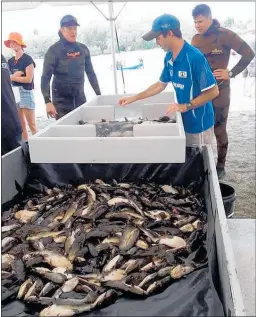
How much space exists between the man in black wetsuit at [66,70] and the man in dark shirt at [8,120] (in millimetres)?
1316

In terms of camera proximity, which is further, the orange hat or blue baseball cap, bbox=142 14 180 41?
the orange hat

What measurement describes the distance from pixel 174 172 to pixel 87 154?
3.28ft

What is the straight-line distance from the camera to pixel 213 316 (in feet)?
5.50

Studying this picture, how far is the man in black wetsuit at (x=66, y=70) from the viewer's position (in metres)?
5.50

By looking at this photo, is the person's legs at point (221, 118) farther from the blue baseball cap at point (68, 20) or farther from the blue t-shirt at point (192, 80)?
the blue baseball cap at point (68, 20)

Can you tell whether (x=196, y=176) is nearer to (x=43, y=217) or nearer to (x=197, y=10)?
(x=43, y=217)

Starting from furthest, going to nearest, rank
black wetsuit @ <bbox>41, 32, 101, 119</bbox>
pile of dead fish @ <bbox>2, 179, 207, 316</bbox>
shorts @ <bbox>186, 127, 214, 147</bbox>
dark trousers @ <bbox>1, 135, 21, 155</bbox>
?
black wetsuit @ <bbox>41, 32, 101, 119</bbox>
dark trousers @ <bbox>1, 135, 21, 155</bbox>
shorts @ <bbox>186, 127, 214, 147</bbox>
pile of dead fish @ <bbox>2, 179, 207, 316</bbox>

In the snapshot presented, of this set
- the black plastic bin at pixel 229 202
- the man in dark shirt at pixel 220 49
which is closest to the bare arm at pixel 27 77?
the man in dark shirt at pixel 220 49

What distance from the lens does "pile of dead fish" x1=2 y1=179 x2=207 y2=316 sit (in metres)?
1.94

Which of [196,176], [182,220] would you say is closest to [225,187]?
[196,176]

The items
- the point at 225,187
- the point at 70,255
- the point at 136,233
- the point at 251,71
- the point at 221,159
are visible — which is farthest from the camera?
the point at 251,71

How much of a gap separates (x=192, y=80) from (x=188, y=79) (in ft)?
0.14

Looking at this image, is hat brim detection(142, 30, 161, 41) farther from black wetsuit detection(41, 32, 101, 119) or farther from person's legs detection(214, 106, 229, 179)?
black wetsuit detection(41, 32, 101, 119)

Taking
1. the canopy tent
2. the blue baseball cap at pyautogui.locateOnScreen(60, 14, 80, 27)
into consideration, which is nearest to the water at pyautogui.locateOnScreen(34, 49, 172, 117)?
the canopy tent
